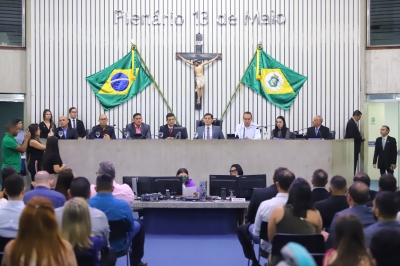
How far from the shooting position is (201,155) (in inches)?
447

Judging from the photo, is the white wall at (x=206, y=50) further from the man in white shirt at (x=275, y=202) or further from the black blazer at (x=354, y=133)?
the man in white shirt at (x=275, y=202)

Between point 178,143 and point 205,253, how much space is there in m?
3.95

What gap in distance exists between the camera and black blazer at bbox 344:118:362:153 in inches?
554

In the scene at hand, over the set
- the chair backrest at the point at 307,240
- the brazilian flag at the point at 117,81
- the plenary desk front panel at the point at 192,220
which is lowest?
the plenary desk front panel at the point at 192,220

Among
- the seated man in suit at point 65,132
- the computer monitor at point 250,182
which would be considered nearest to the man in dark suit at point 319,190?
the computer monitor at point 250,182

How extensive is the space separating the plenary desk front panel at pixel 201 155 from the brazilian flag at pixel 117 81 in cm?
351

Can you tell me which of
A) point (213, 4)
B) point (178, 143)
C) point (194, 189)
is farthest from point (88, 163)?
point (213, 4)

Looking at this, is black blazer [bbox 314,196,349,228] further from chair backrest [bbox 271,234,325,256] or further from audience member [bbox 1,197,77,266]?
audience member [bbox 1,197,77,266]

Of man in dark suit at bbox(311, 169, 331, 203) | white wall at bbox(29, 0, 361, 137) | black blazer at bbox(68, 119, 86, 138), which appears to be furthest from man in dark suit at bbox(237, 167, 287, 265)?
white wall at bbox(29, 0, 361, 137)

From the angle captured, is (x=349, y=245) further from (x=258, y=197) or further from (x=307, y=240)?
(x=258, y=197)

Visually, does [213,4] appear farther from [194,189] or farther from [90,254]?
[90,254]

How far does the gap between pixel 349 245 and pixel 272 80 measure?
11.5 meters

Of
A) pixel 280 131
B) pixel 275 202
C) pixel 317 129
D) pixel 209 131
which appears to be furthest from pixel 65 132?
pixel 275 202

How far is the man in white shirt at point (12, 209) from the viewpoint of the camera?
483 cm
